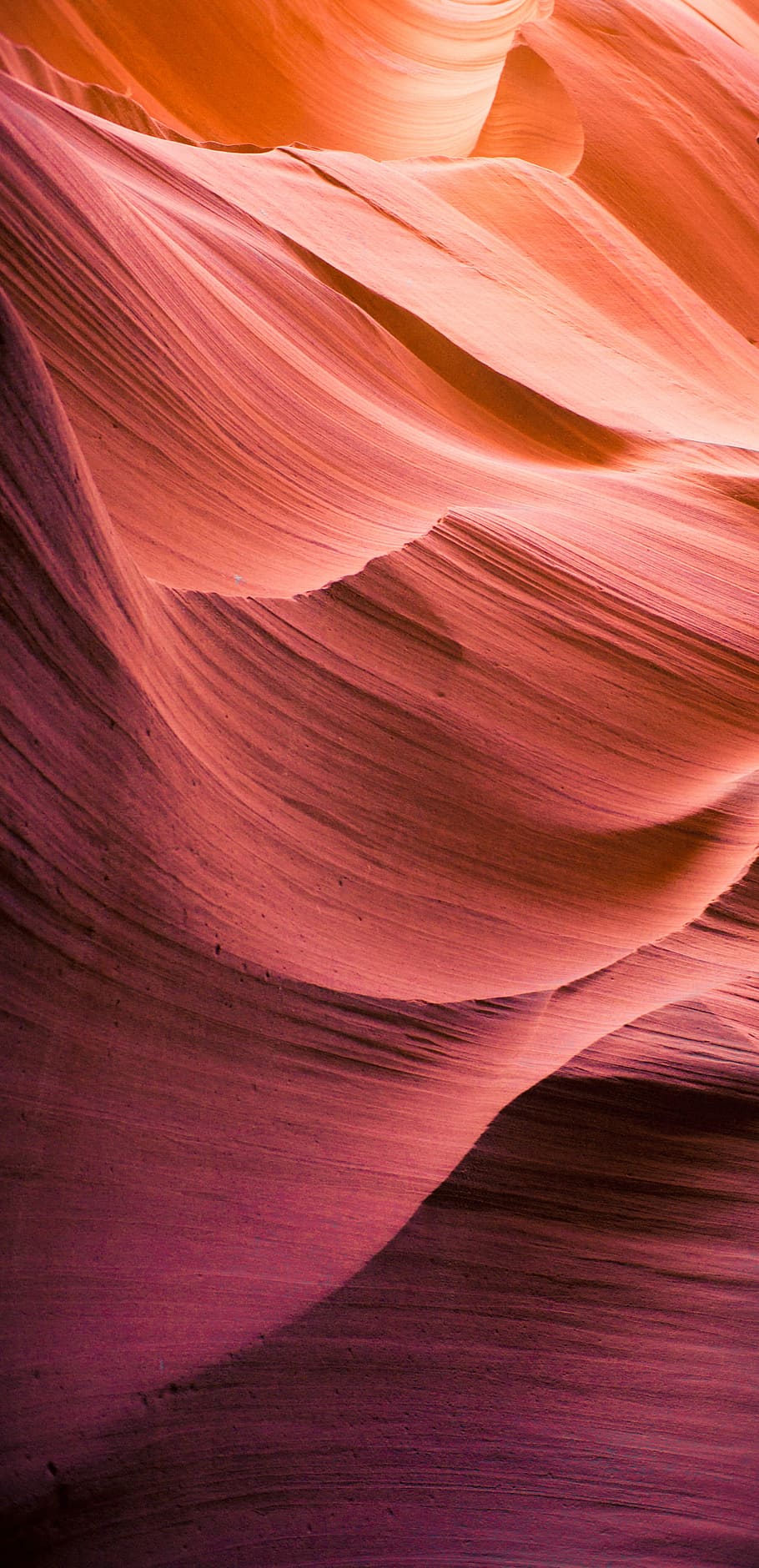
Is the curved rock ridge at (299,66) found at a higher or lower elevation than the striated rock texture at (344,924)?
higher

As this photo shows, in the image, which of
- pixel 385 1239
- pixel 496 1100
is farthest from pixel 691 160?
pixel 385 1239

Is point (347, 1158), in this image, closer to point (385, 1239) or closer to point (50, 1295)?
point (385, 1239)

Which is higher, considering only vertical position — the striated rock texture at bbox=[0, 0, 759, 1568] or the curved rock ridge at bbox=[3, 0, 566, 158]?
the curved rock ridge at bbox=[3, 0, 566, 158]

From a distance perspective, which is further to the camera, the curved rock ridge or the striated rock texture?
the curved rock ridge

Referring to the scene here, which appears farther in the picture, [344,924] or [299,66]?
[299,66]

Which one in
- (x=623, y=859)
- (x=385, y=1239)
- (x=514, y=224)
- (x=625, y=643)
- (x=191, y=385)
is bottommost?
(x=385, y=1239)

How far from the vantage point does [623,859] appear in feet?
3.53

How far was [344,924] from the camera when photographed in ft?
2.92

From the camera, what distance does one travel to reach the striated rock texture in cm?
71

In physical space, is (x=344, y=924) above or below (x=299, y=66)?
below

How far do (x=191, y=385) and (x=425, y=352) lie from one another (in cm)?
50

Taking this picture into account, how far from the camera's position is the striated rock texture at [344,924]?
0.71 metres

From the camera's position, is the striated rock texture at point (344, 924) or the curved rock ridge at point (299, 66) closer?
the striated rock texture at point (344, 924)

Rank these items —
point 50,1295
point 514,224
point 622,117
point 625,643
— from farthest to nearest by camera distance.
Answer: point 622,117 < point 514,224 < point 625,643 < point 50,1295
